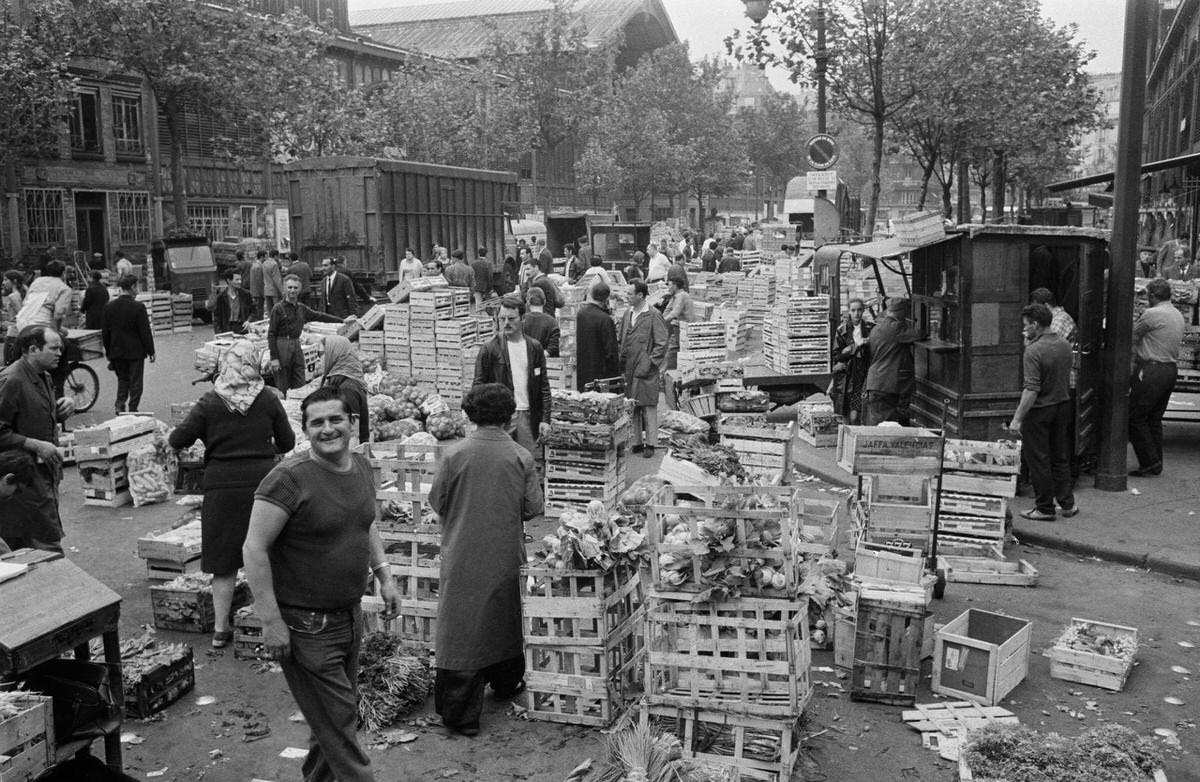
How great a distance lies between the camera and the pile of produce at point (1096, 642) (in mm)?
6680

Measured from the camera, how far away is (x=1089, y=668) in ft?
21.6

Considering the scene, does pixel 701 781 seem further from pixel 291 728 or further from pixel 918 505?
pixel 918 505

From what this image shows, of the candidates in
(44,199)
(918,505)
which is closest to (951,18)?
(918,505)

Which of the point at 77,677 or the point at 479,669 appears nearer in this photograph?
the point at 77,677

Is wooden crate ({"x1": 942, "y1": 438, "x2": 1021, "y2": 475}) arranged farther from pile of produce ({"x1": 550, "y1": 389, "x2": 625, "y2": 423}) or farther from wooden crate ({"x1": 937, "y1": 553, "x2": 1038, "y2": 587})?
pile of produce ({"x1": 550, "y1": 389, "x2": 625, "y2": 423})

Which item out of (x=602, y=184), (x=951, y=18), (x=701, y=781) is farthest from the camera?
(x=602, y=184)

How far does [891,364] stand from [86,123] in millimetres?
35479

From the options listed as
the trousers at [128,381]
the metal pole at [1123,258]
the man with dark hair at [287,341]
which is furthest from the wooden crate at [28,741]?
the trousers at [128,381]

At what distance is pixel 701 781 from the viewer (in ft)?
15.8

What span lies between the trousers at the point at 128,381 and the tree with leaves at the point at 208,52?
2002 centimetres

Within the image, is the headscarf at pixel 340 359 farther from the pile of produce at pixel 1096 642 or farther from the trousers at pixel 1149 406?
the trousers at pixel 1149 406

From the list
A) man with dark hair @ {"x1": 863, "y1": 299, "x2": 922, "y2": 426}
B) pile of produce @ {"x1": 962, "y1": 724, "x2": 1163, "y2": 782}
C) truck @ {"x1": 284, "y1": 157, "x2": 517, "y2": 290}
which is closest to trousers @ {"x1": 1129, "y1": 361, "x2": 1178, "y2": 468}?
man with dark hair @ {"x1": 863, "y1": 299, "x2": 922, "y2": 426}

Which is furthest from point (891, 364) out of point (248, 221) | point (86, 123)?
point (248, 221)

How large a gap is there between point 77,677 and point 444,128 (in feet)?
134
